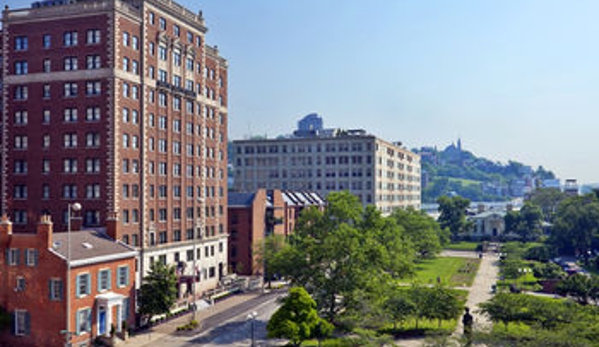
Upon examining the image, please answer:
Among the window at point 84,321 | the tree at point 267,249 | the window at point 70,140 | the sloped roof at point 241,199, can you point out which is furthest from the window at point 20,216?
the sloped roof at point 241,199

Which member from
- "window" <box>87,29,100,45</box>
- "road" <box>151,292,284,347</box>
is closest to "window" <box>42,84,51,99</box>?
"window" <box>87,29,100,45</box>

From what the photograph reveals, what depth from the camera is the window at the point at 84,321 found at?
50906 mm

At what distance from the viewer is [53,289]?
50344 millimetres

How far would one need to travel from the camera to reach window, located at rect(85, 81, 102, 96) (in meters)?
65.8

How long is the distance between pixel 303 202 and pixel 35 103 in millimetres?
63248

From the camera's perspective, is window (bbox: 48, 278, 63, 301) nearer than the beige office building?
Yes

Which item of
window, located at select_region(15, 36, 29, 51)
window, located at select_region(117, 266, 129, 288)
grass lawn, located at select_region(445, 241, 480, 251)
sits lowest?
grass lawn, located at select_region(445, 241, 480, 251)

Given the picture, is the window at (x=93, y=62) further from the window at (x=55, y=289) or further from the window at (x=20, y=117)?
the window at (x=55, y=289)

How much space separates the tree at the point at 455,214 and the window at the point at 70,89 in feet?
410

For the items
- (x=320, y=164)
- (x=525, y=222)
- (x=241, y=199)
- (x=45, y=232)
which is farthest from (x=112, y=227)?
(x=525, y=222)

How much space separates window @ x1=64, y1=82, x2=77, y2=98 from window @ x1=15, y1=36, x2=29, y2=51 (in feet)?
24.3

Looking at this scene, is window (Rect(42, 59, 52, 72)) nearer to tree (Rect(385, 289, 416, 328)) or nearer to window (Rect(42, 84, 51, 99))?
window (Rect(42, 84, 51, 99))

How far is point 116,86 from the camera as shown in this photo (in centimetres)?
6525

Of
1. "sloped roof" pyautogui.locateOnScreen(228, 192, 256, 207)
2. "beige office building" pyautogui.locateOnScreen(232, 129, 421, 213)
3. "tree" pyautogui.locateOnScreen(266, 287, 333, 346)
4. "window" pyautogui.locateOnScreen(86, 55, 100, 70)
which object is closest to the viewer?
"tree" pyautogui.locateOnScreen(266, 287, 333, 346)
